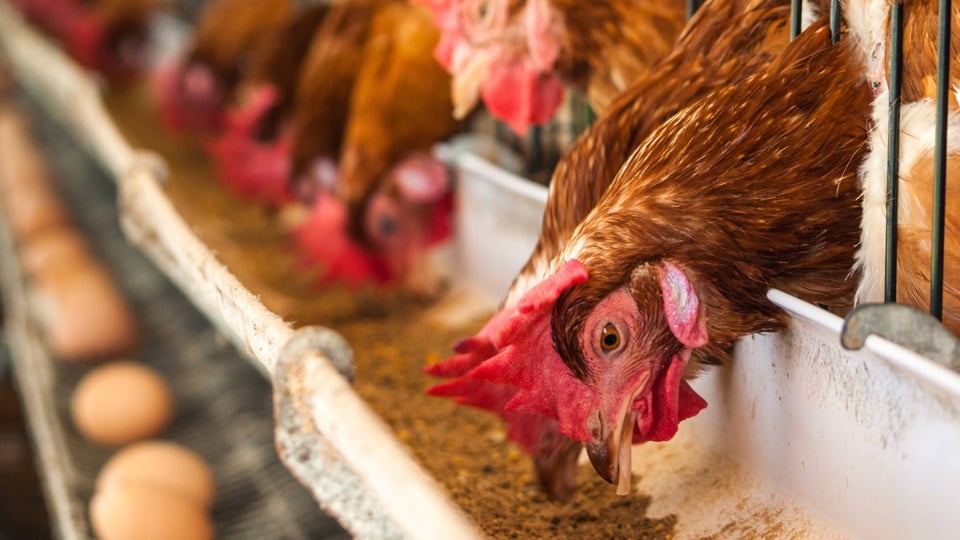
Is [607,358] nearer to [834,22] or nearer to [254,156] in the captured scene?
[834,22]

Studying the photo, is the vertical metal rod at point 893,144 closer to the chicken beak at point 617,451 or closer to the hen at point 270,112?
the chicken beak at point 617,451

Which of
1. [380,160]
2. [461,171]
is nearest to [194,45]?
[380,160]

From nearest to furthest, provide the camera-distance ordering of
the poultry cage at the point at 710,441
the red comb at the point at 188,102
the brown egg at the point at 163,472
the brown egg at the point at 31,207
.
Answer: the poultry cage at the point at 710,441 → the brown egg at the point at 163,472 → the brown egg at the point at 31,207 → the red comb at the point at 188,102

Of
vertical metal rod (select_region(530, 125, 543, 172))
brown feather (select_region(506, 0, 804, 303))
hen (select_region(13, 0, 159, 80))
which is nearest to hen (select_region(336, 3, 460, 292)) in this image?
vertical metal rod (select_region(530, 125, 543, 172))

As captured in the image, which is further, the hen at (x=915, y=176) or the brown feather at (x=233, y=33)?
the brown feather at (x=233, y=33)

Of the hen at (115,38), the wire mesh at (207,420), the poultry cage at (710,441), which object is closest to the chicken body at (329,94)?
the wire mesh at (207,420)

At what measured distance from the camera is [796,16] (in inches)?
37.6

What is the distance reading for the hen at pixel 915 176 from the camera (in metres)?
0.82

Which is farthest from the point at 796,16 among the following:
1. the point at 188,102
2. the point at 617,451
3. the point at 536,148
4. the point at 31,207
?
the point at 31,207

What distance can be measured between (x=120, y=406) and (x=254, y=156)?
39.1 inches

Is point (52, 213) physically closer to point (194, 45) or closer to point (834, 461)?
point (194, 45)

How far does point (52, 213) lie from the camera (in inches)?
118

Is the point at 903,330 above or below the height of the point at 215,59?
below

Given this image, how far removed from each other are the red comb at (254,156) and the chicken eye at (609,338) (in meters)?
1.69
